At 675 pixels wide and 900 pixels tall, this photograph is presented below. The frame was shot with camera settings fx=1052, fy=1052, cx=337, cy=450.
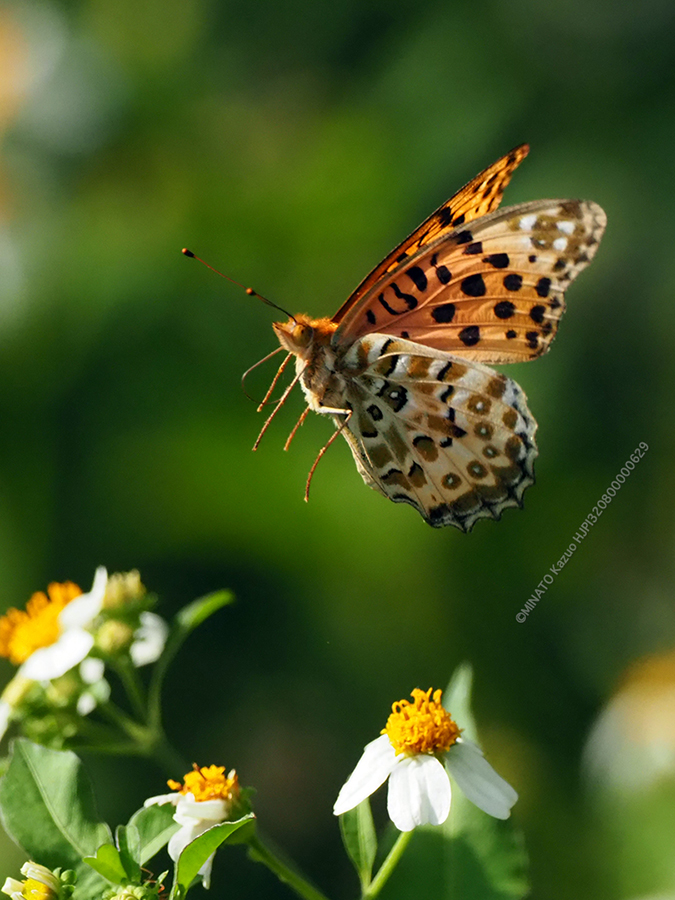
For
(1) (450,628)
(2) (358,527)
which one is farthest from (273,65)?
(1) (450,628)

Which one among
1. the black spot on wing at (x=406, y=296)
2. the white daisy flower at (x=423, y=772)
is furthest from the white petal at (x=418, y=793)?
the black spot on wing at (x=406, y=296)

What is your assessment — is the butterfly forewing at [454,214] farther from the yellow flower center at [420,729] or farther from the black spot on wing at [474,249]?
the yellow flower center at [420,729]

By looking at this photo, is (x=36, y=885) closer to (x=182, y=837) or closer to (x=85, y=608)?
(x=182, y=837)

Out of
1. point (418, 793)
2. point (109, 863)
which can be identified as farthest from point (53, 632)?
point (418, 793)

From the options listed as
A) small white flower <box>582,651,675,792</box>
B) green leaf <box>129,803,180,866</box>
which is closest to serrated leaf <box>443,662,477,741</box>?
green leaf <box>129,803,180,866</box>

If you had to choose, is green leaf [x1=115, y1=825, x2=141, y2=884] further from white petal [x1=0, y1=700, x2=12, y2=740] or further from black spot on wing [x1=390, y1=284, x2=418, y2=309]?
black spot on wing [x1=390, y1=284, x2=418, y2=309]
